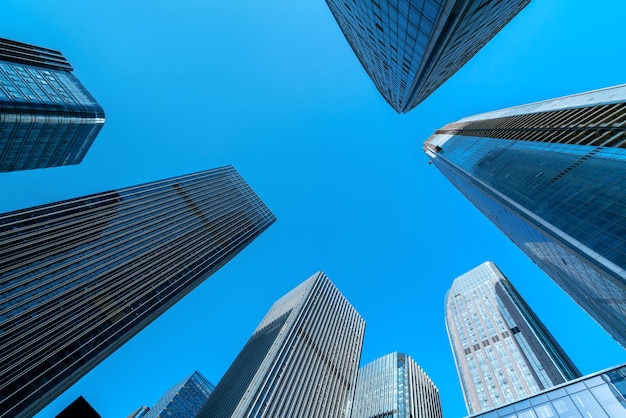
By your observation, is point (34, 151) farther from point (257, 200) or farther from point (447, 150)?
point (447, 150)

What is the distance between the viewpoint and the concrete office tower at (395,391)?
104m

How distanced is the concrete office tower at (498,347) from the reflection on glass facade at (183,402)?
470 ft

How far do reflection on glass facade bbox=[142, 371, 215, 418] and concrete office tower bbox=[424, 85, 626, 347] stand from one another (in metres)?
183

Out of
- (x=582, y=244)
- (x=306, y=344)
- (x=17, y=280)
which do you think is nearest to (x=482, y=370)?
(x=306, y=344)

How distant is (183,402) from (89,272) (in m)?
134

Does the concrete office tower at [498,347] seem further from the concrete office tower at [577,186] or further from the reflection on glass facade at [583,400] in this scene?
the reflection on glass facade at [583,400]

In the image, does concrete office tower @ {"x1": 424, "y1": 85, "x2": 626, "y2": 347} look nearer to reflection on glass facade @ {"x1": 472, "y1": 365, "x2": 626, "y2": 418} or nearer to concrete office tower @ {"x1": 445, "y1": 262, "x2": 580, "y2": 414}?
reflection on glass facade @ {"x1": 472, "y1": 365, "x2": 626, "y2": 418}

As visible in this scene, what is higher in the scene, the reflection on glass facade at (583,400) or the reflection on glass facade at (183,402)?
the reflection on glass facade at (583,400)

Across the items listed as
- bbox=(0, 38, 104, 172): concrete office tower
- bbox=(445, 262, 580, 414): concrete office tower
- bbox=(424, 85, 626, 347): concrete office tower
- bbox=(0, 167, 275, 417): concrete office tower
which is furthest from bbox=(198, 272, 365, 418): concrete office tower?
bbox=(0, 38, 104, 172): concrete office tower

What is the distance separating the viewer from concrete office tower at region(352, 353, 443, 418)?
10419 cm

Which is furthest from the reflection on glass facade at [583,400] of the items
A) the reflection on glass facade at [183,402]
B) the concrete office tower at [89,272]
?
the reflection on glass facade at [183,402]

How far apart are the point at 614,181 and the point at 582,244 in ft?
28.3

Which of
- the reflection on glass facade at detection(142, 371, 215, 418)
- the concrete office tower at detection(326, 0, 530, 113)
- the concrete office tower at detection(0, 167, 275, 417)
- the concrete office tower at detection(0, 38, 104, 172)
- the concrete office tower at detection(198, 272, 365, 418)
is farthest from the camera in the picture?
the reflection on glass facade at detection(142, 371, 215, 418)

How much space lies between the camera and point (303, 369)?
92188mm
